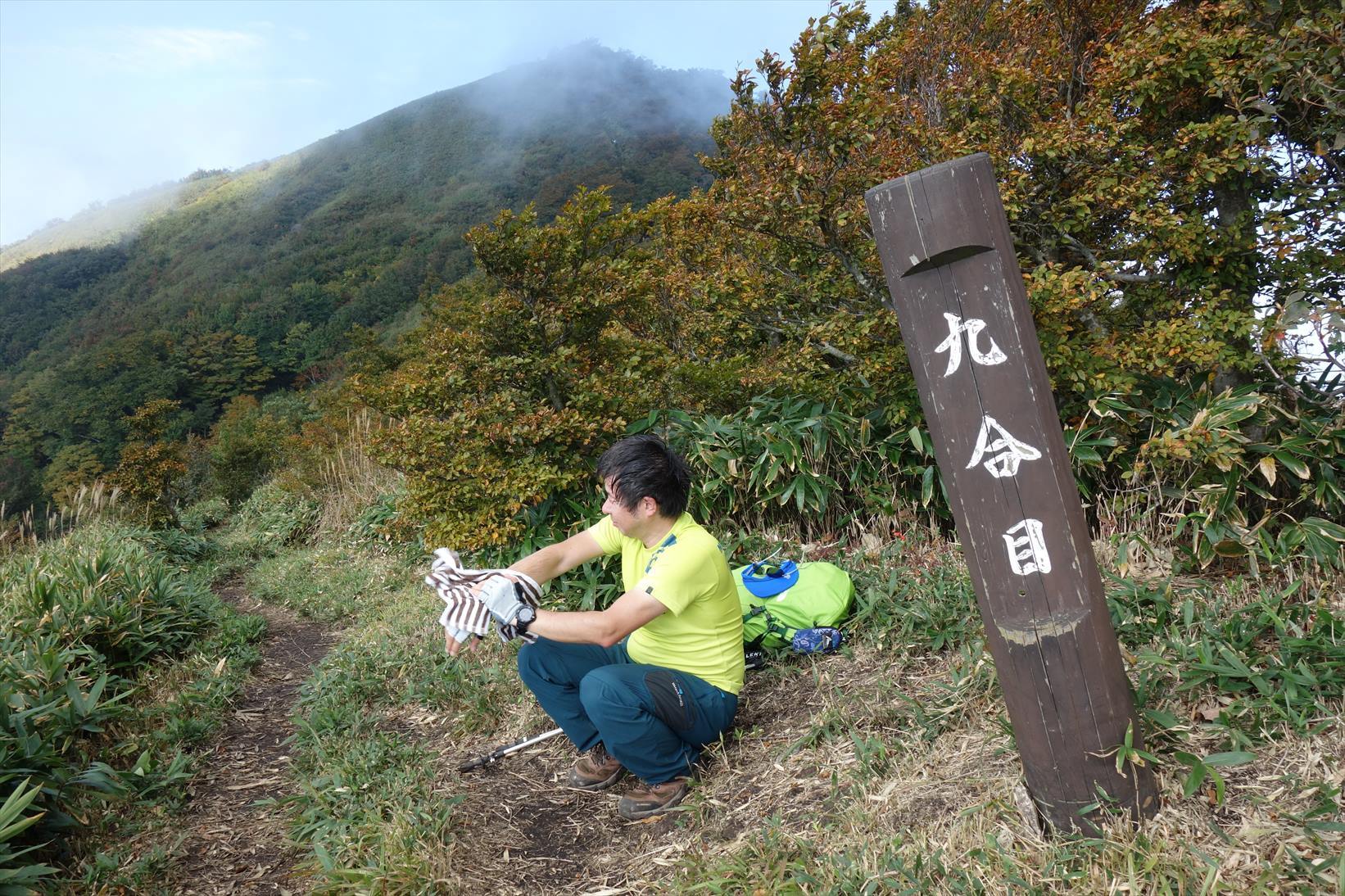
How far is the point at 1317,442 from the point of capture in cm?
281

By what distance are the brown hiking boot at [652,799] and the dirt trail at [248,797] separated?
980 millimetres

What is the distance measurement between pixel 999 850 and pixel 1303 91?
2743 mm

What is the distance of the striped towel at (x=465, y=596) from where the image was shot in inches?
91.3

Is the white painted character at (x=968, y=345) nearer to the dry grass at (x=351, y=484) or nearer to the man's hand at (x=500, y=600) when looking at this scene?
the man's hand at (x=500, y=600)

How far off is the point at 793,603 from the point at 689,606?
0.81m

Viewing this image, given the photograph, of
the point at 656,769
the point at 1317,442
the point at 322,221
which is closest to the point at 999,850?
the point at 656,769

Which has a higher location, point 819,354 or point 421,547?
point 819,354

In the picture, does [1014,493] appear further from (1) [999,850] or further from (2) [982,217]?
(1) [999,850]

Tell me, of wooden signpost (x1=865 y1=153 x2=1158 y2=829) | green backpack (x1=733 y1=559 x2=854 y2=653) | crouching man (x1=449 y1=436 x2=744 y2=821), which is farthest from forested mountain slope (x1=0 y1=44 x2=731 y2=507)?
wooden signpost (x1=865 y1=153 x2=1158 y2=829)

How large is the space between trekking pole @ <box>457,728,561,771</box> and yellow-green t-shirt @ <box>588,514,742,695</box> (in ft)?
1.76

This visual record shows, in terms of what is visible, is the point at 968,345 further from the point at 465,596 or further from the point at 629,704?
the point at 465,596

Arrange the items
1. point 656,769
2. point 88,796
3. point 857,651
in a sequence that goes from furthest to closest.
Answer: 1. point 857,651
2. point 88,796
3. point 656,769

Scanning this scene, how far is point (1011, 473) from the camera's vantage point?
5.37 feet

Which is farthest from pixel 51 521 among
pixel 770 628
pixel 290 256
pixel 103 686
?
pixel 290 256
